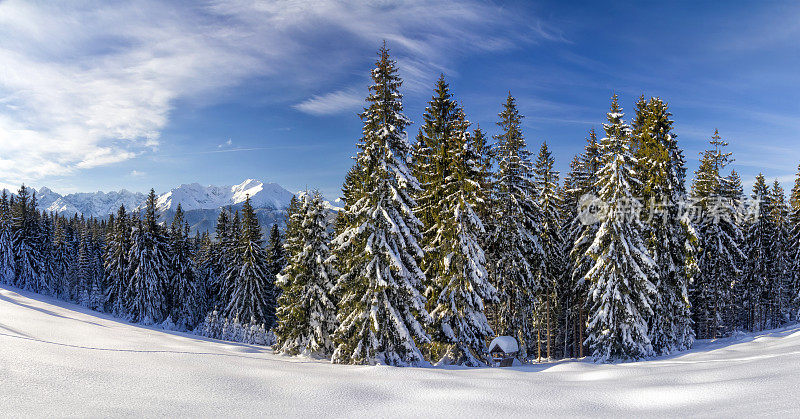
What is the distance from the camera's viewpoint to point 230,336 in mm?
39844

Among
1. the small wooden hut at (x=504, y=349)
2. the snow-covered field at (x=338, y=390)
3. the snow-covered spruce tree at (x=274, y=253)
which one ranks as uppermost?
the snow-covered spruce tree at (x=274, y=253)

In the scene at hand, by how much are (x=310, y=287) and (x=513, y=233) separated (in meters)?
14.5

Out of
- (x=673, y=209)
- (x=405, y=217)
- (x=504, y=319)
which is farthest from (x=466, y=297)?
(x=673, y=209)

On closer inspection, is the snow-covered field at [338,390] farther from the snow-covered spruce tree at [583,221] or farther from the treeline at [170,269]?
the treeline at [170,269]

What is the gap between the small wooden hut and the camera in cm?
2589

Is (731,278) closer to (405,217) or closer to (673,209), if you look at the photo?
(673,209)

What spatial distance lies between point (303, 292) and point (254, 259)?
1708 centimetres

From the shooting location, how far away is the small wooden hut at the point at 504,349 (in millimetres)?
25891

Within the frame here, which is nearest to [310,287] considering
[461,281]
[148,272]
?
[461,281]

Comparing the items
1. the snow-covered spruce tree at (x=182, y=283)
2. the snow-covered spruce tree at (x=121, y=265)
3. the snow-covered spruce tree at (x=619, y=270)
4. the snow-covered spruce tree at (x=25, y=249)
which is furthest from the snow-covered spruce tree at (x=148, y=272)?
the snow-covered spruce tree at (x=619, y=270)

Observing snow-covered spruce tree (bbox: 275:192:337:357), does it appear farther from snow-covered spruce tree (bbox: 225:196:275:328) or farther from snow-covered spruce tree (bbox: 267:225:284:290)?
snow-covered spruce tree (bbox: 267:225:284:290)

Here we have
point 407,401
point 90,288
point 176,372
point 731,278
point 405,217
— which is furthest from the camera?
point 90,288

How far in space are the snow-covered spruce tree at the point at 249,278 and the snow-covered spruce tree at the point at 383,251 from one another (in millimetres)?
24741

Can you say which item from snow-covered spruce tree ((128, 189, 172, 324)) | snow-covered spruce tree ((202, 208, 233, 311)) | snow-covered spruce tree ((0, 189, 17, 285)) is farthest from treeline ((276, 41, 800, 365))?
snow-covered spruce tree ((0, 189, 17, 285))
